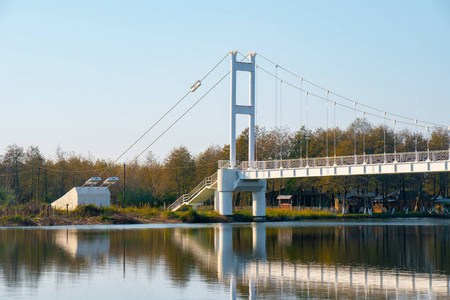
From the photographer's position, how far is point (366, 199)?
334 feet

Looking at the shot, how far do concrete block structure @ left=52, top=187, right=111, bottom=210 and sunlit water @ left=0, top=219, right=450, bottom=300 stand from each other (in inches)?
1367

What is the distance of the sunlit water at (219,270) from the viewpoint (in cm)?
1802

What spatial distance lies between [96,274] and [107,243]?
13106mm

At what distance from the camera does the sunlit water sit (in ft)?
59.1

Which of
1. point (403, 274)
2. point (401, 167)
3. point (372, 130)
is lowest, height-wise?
point (403, 274)

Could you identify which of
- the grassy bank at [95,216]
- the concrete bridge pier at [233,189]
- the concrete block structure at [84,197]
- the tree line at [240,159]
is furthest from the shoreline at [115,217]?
the tree line at [240,159]

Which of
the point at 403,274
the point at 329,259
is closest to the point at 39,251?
the point at 329,259

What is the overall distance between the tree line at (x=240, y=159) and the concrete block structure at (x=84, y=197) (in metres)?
16.6

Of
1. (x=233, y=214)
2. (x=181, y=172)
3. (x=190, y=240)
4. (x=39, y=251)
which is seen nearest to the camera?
(x=39, y=251)

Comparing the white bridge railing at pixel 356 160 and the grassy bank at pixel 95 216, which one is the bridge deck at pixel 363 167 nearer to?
the white bridge railing at pixel 356 160

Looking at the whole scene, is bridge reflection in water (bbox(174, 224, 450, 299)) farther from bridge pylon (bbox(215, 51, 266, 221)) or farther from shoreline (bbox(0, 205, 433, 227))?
bridge pylon (bbox(215, 51, 266, 221))

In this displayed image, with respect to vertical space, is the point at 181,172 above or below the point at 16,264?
above

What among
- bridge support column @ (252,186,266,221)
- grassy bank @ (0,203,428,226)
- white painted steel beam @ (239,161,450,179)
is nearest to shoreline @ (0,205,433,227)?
grassy bank @ (0,203,428,226)

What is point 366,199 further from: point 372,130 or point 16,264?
point 16,264
